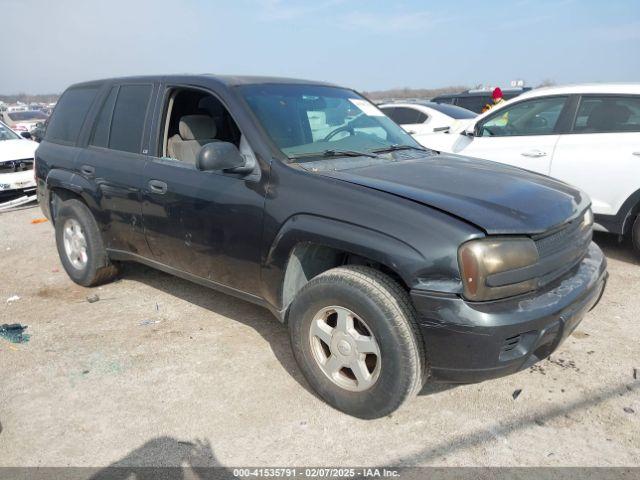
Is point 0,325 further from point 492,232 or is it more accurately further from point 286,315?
point 492,232

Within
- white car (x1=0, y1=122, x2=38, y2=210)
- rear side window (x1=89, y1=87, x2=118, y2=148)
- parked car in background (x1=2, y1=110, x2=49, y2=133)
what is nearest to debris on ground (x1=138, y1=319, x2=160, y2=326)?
rear side window (x1=89, y1=87, x2=118, y2=148)

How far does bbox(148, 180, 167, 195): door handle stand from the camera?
3.55 m

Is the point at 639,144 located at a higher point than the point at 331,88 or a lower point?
lower

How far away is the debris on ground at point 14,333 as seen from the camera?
12.4ft

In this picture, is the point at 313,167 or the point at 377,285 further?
the point at 313,167

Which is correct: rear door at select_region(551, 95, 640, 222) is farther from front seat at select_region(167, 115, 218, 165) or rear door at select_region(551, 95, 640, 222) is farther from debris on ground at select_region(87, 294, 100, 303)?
debris on ground at select_region(87, 294, 100, 303)

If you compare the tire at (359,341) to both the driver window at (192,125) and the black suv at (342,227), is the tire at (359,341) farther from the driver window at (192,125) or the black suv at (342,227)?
the driver window at (192,125)

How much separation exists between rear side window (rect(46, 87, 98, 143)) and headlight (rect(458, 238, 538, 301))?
361cm

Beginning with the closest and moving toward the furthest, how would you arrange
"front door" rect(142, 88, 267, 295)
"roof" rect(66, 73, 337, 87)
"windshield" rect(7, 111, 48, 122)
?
"front door" rect(142, 88, 267, 295) → "roof" rect(66, 73, 337, 87) → "windshield" rect(7, 111, 48, 122)

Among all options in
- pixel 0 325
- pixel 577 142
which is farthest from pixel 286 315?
pixel 577 142

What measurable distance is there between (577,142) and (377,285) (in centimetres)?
395

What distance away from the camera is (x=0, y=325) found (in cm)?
404

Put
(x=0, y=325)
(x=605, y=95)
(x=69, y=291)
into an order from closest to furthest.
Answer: (x=0, y=325)
(x=69, y=291)
(x=605, y=95)

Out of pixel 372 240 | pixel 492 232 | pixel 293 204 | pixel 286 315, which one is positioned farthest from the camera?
pixel 286 315
